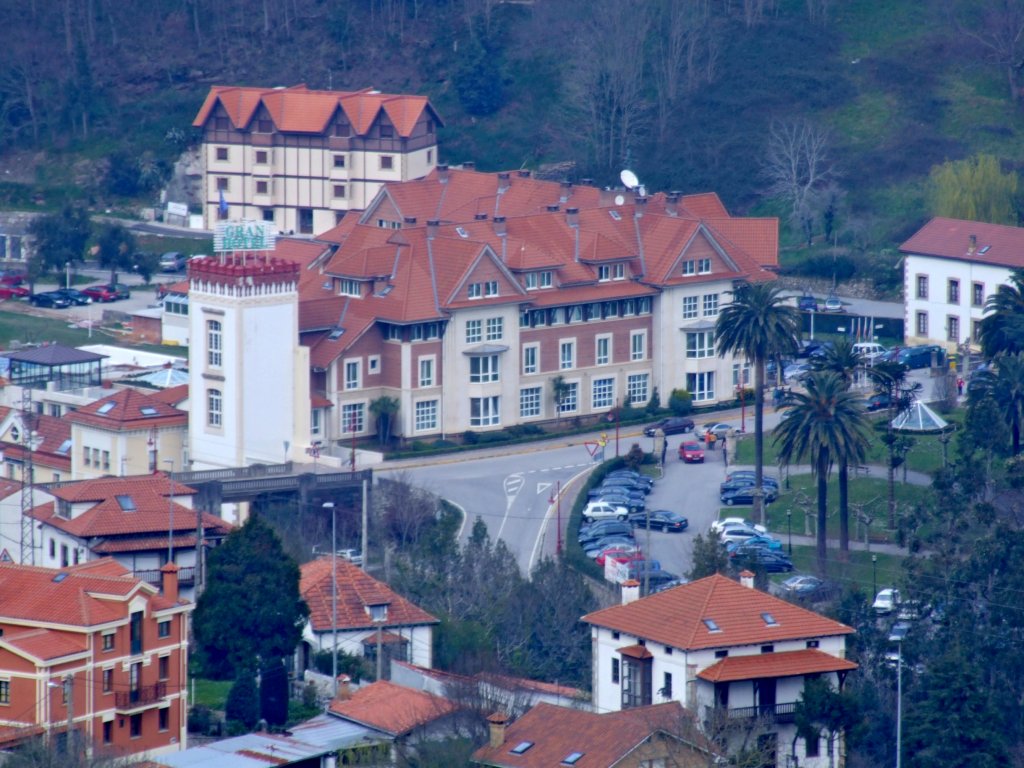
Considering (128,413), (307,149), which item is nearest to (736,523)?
(128,413)

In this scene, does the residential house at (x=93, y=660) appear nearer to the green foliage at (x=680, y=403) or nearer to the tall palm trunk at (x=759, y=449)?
the tall palm trunk at (x=759, y=449)

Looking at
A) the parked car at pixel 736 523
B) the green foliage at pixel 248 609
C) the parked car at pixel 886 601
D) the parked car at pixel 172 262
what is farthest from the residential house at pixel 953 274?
the green foliage at pixel 248 609

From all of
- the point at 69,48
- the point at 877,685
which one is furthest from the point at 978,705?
the point at 69,48

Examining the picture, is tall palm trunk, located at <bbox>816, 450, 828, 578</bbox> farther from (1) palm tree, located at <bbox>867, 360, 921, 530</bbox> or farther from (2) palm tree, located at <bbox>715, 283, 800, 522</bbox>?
(2) palm tree, located at <bbox>715, 283, 800, 522</bbox>

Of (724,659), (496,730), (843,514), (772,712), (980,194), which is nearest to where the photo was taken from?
(496,730)

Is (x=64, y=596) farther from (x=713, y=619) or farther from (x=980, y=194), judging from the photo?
(x=980, y=194)

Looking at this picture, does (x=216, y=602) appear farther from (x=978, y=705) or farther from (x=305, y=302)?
(x=305, y=302)
